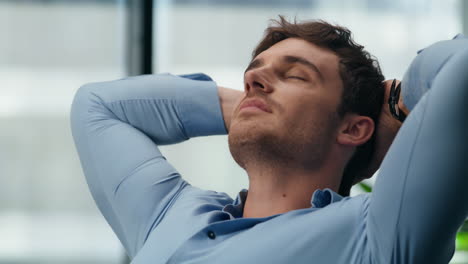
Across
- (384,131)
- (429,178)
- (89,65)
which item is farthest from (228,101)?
(89,65)

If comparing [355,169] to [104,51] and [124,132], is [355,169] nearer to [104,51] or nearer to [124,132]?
[124,132]

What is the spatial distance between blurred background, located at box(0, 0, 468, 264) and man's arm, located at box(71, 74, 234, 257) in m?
2.08

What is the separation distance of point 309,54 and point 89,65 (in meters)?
2.48

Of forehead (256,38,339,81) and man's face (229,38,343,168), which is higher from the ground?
forehead (256,38,339,81)

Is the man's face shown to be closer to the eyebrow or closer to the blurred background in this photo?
the eyebrow

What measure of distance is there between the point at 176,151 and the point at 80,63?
643 millimetres

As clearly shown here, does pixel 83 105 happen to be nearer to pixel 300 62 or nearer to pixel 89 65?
pixel 300 62

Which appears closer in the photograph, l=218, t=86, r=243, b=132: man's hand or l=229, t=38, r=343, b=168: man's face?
l=229, t=38, r=343, b=168: man's face

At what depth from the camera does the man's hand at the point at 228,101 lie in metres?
1.37

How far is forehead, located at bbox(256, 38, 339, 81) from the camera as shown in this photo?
1202 mm

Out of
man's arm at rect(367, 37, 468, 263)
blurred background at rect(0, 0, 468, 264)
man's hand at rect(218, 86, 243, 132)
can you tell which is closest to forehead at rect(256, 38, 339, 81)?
man's hand at rect(218, 86, 243, 132)

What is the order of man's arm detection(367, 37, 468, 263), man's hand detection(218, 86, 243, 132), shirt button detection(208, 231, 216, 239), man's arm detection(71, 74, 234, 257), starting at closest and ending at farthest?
man's arm detection(367, 37, 468, 263) < shirt button detection(208, 231, 216, 239) < man's arm detection(71, 74, 234, 257) < man's hand detection(218, 86, 243, 132)

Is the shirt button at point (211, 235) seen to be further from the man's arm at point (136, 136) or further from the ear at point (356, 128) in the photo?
the ear at point (356, 128)

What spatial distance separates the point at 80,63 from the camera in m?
3.52
